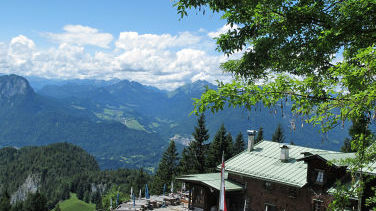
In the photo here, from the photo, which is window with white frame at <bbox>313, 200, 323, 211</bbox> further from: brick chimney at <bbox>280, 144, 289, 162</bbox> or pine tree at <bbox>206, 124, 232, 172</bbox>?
pine tree at <bbox>206, 124, 232, 172</bbox>

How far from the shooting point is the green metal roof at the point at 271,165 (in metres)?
31.8

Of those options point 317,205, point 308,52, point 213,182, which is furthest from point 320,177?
point 308,52

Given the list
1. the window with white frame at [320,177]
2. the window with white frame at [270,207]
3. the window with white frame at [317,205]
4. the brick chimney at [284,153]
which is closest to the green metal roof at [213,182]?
the window with white frame at [270,207]

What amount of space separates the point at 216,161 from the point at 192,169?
222 inches

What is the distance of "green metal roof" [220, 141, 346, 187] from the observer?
104 feet

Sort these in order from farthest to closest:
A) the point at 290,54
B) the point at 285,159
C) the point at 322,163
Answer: the point at 285,159 → the point at 322,163 → the point at 290,54

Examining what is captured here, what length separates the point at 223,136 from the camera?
236 feet

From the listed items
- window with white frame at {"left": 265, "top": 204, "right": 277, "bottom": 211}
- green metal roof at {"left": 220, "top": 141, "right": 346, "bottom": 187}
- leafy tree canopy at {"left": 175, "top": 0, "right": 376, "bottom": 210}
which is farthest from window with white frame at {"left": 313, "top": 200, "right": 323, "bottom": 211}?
leafy tree canopy at {"left": 175, "top": 0, "right": 376, "bottom": 210}

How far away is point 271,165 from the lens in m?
35.1

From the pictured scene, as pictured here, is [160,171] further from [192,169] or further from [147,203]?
[147,203]

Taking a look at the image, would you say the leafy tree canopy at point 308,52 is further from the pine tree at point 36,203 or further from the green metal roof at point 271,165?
the pine tree at point 36,203

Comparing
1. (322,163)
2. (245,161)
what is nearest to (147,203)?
(245,161)

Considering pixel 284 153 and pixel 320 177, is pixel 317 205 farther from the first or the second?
pixel 284 153

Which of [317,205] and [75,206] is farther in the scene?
[75,206]
